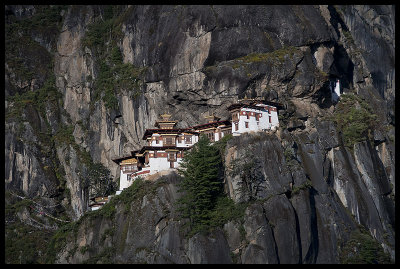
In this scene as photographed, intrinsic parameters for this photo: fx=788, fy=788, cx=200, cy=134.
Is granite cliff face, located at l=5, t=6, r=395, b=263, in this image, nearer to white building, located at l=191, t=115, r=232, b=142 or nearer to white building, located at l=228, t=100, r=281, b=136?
white building, located at l=228, t=100, r=281, b=136

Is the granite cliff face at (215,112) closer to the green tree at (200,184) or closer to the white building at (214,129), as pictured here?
the green tree at (200,184)

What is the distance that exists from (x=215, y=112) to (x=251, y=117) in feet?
28.4

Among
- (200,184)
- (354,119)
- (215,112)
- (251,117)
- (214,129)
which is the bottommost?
(200,184)

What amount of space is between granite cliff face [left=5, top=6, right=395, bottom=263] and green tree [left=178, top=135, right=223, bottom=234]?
58.1 inches

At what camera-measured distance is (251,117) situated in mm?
85938

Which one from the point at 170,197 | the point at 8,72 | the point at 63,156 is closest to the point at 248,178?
the point at 170,197

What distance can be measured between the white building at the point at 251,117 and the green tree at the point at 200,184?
4228 millimetres

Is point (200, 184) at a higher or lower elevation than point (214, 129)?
lower

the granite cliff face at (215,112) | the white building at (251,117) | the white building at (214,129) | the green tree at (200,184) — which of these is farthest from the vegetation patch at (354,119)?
the green tree at (200,184)

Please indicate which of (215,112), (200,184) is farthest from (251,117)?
(200,184)

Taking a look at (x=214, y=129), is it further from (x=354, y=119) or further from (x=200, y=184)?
(x=354, y=119)

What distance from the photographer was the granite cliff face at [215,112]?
79.0 m

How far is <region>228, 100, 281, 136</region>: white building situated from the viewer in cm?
8538
